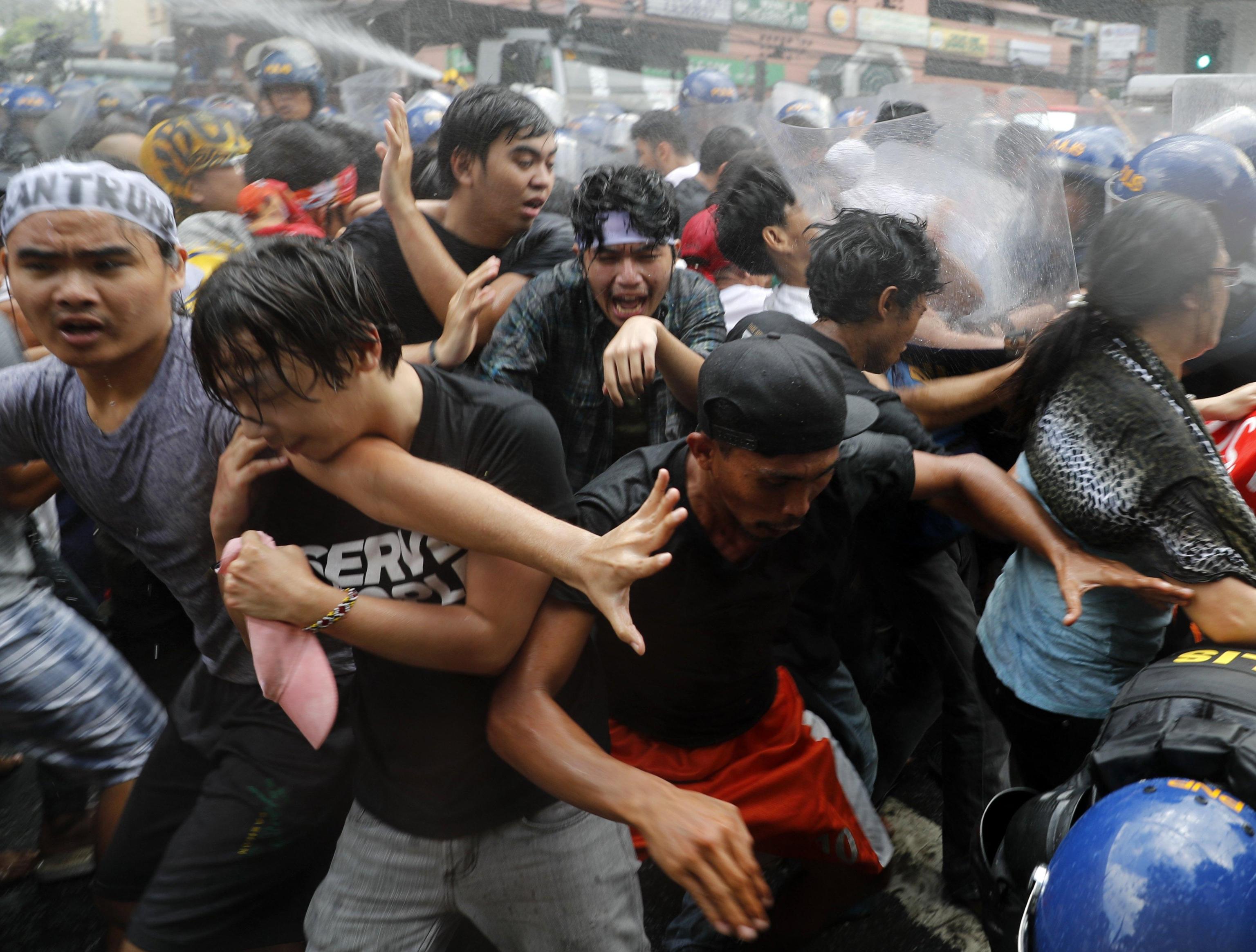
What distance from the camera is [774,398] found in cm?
164

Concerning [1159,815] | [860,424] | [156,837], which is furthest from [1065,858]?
[156,837]

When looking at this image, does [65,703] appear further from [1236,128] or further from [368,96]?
[1236,128]

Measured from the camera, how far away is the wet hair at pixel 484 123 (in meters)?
2.56

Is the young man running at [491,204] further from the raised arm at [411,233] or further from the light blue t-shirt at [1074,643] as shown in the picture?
the light blue t-shirt at [1074,643]

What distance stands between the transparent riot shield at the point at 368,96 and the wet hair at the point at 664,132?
69.5 inches

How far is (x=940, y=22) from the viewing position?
400 inches

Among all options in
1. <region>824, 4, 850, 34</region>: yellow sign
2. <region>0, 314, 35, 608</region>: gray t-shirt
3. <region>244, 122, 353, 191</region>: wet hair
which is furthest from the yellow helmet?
<region>824, 4, 850, 34</region>: yellow sign

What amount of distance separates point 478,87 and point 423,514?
1640mm

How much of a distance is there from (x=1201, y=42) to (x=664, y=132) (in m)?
6.63

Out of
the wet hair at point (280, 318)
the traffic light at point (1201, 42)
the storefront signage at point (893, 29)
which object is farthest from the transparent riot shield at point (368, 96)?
the traffic light at point (1201, 42)

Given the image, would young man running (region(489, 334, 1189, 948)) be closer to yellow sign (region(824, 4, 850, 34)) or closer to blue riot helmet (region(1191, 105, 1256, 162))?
blue riot helmet (region(1191, 105, 1256, 162))

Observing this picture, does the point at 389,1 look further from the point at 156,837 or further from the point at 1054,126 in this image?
the point at 156,837

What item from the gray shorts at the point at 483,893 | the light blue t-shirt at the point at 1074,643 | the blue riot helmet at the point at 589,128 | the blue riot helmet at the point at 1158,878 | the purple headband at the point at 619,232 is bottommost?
the gray shorts at the point at 483,893

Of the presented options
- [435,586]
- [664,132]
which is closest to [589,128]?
[664,132]
